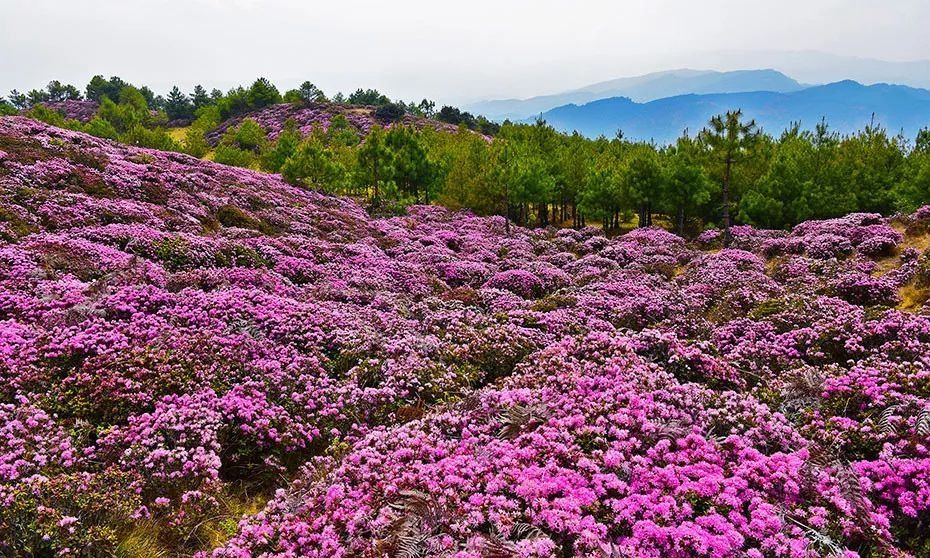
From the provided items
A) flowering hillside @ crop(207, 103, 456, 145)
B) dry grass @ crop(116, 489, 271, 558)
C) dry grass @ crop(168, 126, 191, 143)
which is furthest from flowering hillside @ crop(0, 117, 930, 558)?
dry grass @ crop(168, 126, 191, 143)

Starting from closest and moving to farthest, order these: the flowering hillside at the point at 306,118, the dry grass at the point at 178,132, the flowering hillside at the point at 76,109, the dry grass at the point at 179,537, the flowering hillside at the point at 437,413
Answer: the flowering hillside at the point at 437,413 → the dry grass at the point at 179,537 → the flowering hillside at the point at 306,118 → the dry grass at the point at 178,132 → the flowering hillside at the point at 76,109

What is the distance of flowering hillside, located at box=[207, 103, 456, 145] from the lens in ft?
378

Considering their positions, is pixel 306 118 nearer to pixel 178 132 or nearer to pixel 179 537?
pixel 178 132

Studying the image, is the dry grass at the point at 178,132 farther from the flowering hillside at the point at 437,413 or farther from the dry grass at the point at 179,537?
the dry grass at the point at 179,537

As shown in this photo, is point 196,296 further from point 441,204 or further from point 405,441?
point 441,204

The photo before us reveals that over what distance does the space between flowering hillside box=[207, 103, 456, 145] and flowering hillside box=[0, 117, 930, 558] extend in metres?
104

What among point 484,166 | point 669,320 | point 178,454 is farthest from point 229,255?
point 484,166

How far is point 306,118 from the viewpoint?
122125 millimetres

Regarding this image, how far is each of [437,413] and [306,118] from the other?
12746cm

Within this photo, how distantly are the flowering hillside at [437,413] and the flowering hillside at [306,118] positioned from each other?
103727 millimetres

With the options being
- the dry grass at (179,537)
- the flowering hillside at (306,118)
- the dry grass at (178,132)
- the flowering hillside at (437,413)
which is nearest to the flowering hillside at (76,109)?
the dry grass at (178,132)

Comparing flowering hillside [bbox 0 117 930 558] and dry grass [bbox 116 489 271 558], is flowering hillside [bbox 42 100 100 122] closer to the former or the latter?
flowering hillside [bbox 0 117 930 558]

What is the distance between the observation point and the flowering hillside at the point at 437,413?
19.0 ft

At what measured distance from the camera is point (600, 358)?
9938mm
